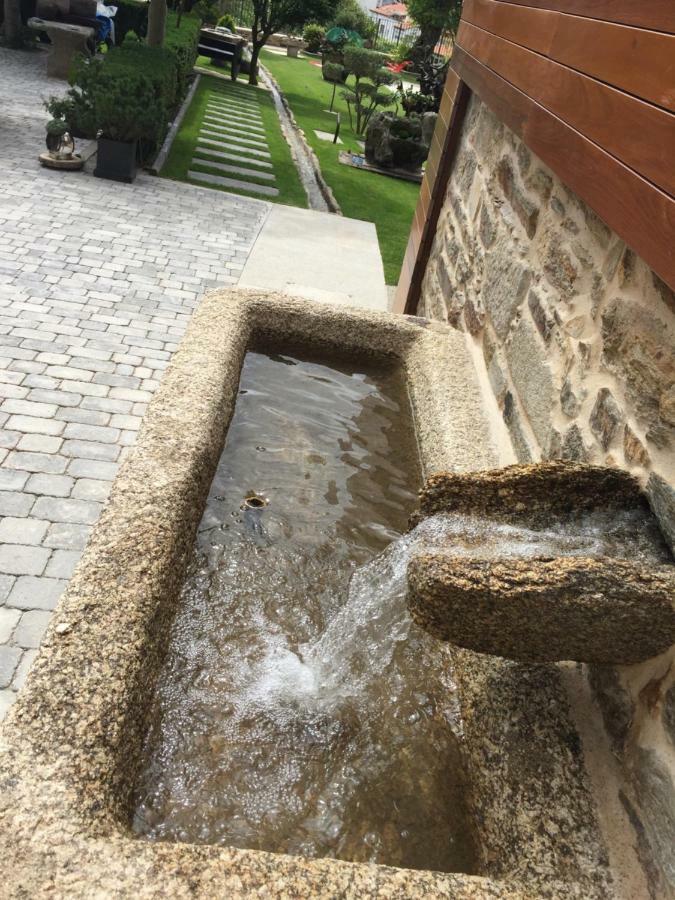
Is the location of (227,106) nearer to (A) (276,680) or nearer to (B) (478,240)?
(B) (478,240)

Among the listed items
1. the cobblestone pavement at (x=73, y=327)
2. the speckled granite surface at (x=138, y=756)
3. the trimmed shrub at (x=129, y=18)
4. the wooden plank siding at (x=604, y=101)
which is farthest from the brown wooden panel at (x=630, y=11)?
the trimmed shrub at (x=129, y=18)

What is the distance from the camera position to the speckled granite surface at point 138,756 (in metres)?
1.19

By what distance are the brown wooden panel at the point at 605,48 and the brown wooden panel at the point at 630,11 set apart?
0.02 metres

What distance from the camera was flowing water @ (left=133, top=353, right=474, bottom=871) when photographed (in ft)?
5.15

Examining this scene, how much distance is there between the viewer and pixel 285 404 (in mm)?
3275

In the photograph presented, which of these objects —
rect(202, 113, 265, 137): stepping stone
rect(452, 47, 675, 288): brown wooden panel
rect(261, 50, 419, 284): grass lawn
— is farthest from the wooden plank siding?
rect(202, 113, 265, 137): stepping stone

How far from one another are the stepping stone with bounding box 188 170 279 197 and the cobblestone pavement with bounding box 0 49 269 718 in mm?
543

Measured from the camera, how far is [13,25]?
16.4 metres

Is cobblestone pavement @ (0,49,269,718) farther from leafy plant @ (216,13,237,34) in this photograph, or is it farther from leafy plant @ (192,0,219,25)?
leafy plant @ (216,13,237,34)

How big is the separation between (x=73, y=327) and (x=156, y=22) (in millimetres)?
9915

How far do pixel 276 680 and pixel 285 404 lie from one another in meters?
1.62

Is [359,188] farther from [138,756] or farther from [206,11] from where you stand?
[206,11]

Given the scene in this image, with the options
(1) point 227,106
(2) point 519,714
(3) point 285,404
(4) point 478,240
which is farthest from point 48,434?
(1) point 227,106

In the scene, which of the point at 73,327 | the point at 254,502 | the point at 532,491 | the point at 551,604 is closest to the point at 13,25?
the point at 73,327
